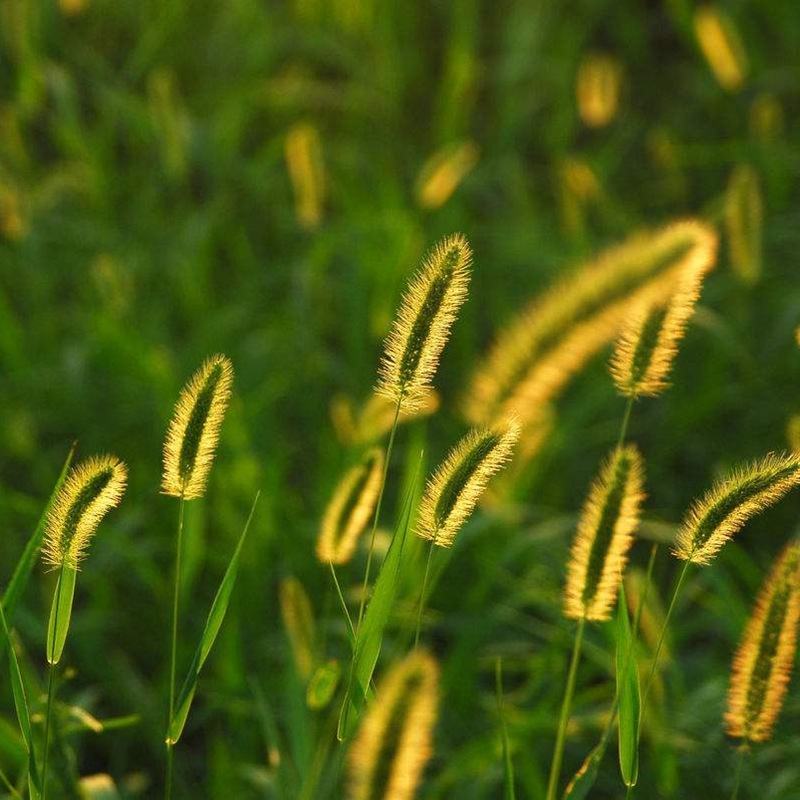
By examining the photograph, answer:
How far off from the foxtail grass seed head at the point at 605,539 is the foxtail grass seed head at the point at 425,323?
20cm

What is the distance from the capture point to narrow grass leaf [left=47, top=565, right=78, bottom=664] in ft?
3.61

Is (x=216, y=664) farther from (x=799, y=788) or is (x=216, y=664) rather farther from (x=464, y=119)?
(x=464, y=119)

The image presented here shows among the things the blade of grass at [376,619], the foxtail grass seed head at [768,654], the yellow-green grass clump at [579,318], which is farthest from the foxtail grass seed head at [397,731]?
the yellow-green grass clump at [579,318]

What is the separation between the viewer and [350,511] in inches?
50.4

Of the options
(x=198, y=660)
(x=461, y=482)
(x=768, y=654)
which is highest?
(x=461, y=482)

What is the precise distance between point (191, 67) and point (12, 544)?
2.17 metres

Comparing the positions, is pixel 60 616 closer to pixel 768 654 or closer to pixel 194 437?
pixel 194 437

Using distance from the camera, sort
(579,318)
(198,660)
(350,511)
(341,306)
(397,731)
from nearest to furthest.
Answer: (397,731) → (198,660) → (350,511) → (579,318) → (341,306)

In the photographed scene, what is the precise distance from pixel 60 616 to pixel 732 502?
61cm

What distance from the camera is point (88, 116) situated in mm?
4102

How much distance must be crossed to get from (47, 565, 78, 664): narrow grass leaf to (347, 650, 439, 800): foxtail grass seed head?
0.95 ft

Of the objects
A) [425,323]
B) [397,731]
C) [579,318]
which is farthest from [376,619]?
[579,318]

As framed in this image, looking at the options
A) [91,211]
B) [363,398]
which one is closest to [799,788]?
[363,398]

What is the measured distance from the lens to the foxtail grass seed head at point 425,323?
3.53 ft
